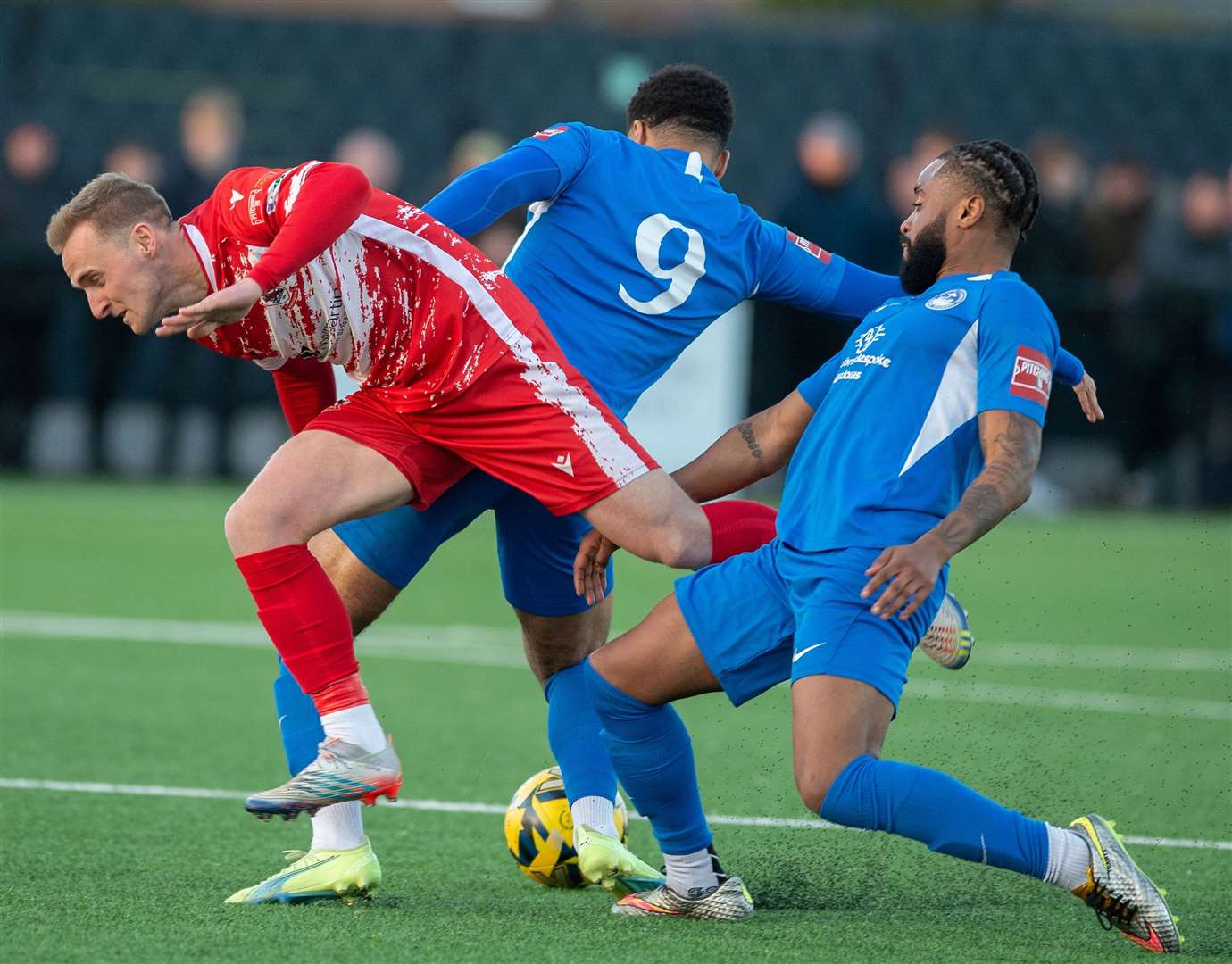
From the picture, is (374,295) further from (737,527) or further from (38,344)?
(38,344)

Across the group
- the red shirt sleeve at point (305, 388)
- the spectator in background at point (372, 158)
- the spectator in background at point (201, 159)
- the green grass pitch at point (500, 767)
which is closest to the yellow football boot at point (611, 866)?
the green grass pitch at point (500, 767)

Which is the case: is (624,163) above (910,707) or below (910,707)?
above

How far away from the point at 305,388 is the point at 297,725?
873mm

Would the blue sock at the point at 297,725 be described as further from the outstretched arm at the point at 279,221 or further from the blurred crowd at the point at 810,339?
the blurred crowd at the point at 810,339

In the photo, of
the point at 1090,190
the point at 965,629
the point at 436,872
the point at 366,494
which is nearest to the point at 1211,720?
the point at 965,629

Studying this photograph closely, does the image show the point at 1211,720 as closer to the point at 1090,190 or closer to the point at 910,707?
the point at 910,707

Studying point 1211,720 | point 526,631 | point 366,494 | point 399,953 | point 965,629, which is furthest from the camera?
point 1211,720

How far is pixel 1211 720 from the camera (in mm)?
7316

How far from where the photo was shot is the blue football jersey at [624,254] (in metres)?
4.77

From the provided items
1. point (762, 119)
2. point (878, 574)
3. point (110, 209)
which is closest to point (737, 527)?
point (878, 574)

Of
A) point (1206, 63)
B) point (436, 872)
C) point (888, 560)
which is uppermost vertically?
point (1206, 63)

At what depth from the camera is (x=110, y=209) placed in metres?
4.25

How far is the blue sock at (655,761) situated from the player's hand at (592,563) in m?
0.23

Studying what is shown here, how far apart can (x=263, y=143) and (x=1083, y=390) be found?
13868mm
